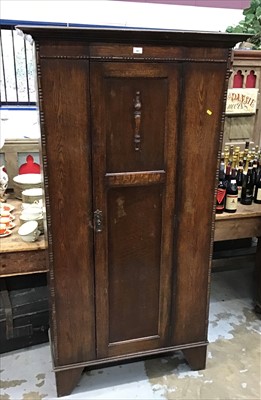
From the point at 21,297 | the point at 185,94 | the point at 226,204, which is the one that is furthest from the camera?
the point at 226,204

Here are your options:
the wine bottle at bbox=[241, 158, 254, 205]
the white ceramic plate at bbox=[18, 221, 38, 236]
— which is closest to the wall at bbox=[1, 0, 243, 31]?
the wine bottle at bbox=[241, 158, 254, 205]

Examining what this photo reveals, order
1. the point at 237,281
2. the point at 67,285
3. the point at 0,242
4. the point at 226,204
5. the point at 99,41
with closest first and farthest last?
the point at 99,41
the point at 67,285
the point at 0,242
the point at 226,204
the point at 237,281

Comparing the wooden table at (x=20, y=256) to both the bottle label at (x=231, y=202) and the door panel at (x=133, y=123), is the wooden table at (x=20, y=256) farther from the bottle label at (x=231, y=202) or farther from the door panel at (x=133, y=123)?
A: the bottle label at (x=231, y=202)

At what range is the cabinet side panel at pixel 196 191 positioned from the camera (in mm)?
1613

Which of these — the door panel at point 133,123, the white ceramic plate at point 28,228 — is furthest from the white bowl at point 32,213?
the door panel at point 133,123

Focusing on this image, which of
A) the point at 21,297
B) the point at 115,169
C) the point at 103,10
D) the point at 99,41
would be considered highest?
the point at 103,10

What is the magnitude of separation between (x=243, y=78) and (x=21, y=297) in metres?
2.09

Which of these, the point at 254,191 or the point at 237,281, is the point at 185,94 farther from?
the point at 237,281

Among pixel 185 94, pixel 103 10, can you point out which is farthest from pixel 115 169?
pixel 103 10

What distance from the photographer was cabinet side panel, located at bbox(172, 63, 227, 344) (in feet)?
5.29

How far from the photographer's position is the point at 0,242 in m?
1.89

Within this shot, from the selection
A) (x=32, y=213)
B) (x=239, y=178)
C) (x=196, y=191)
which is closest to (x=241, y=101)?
(x=239, y=178)

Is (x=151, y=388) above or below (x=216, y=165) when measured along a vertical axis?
below

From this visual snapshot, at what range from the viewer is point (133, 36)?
1.44 meters
